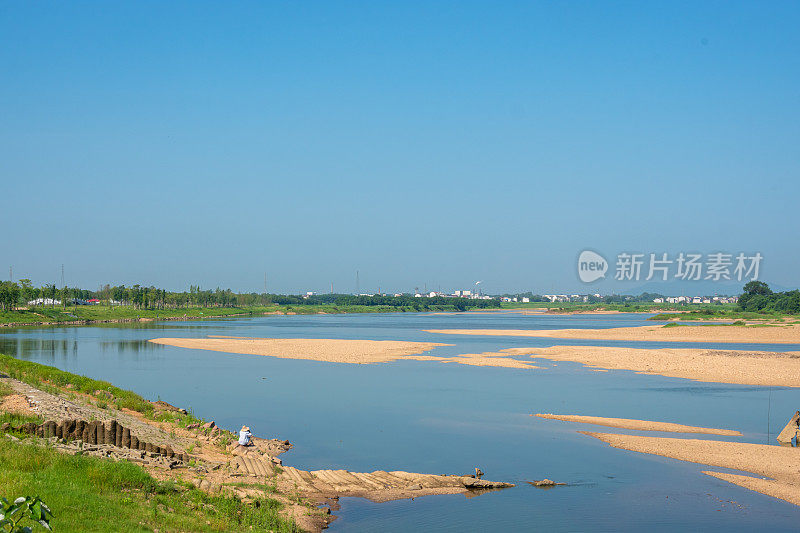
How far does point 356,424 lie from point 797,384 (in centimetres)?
3200

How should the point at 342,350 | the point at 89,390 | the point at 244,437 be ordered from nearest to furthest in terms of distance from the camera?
the point at 244,437
the point at 89,390
the point at 342,350

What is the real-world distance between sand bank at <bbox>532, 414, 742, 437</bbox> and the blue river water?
3.90ft

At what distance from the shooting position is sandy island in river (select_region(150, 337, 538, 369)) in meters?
59.4

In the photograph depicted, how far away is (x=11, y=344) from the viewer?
238 ft

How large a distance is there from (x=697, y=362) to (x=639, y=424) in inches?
1116

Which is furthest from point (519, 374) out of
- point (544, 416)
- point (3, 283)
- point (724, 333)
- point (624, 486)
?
point (3, 283)

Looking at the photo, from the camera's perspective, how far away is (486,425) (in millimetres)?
30859

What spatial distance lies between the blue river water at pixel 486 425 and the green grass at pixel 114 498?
9.29 ft

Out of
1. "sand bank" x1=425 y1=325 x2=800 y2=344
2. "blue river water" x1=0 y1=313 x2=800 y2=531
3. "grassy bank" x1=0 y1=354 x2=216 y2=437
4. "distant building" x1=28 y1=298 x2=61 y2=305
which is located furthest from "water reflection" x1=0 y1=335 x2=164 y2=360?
"distant building" x1=28 y1=298 x2=61 y2=305

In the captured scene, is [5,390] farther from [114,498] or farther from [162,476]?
[114,498]

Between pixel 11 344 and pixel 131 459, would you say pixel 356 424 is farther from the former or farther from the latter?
pixel 11 344

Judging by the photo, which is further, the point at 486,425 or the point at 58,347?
the point at 58,347

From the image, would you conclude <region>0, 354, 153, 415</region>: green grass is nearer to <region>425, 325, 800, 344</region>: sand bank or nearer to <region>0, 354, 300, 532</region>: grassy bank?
<region>0, 354, 300, 532</region>: grassy bank

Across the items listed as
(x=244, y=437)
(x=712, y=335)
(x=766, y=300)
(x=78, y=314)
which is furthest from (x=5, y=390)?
(x=766, y=300)
